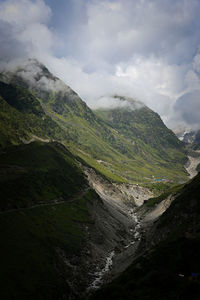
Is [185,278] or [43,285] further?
[43,285]

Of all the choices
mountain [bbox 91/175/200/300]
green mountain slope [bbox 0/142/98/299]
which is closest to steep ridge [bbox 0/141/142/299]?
green mountain slope [bbox 0/142/98/299]

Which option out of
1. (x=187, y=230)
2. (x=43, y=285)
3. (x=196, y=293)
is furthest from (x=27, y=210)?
(x=196, y=293)

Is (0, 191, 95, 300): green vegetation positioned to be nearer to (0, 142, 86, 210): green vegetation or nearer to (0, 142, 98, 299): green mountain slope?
(0, 142, 98, 299): green mountain slope

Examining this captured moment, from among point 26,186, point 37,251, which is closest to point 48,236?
point 37,251

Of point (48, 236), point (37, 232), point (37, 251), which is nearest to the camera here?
point (37, 251)

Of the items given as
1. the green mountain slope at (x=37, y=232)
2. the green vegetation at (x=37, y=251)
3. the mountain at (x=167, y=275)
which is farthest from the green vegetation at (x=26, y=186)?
the mountain at (x=167, y=275)

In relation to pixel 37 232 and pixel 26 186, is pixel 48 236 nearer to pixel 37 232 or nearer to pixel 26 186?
pixel 37 232

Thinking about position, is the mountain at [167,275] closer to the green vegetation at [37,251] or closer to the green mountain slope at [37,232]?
the green vegetation at [37,251]

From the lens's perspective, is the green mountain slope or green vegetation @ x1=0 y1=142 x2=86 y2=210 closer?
the green mountain slope

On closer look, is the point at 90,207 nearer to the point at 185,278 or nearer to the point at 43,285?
the point at 43,285

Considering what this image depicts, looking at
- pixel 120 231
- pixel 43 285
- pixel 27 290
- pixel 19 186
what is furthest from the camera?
pixel 120 231

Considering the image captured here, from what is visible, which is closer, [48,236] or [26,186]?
[48,236]
